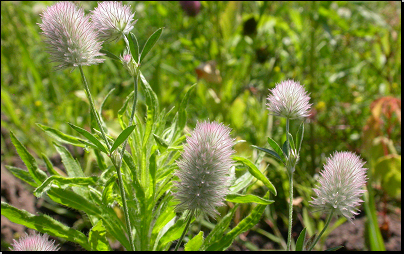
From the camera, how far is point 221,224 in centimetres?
92

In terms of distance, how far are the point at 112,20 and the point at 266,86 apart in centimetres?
171

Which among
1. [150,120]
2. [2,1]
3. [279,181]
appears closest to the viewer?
[150,120]

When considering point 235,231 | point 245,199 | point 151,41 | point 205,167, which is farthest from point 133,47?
point 235,231

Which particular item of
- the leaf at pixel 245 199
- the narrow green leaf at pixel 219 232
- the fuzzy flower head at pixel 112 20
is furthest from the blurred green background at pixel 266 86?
the fuzzy flower head at pixel 112 20

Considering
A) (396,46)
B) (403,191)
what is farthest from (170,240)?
(396,46)

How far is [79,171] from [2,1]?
1.92 metres

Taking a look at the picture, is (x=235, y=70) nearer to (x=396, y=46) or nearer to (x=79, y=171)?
(x=396, y=46)

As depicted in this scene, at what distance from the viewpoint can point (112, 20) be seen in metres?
0.66

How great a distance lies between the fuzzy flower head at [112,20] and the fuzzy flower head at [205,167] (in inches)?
8.9

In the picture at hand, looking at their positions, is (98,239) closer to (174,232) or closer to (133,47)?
(174,232)

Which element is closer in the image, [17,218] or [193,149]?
[193,149]

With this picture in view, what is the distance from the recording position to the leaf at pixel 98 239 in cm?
79

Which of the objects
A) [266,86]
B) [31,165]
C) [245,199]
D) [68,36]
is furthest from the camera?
[266,86]

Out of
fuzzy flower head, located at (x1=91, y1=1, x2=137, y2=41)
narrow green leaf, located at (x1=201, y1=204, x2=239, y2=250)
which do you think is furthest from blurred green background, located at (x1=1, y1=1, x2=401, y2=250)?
fuzzy flower head, located at (x1=91, y1=1, x2=137, y2=41)
